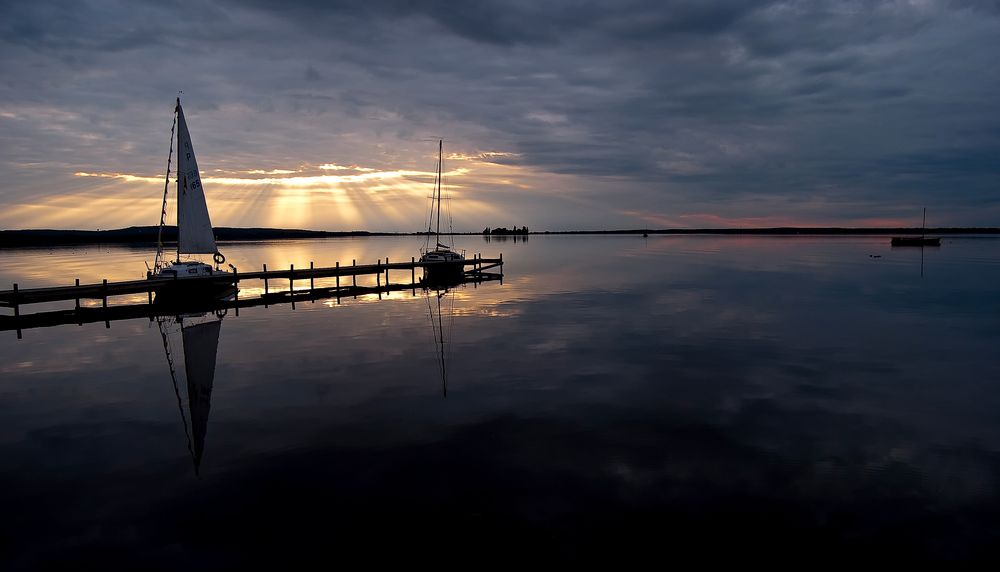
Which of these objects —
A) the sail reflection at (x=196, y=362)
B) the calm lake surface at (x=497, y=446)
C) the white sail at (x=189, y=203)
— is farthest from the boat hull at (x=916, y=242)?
the sail reflection at (x=196, y=362)

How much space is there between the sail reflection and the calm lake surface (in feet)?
0.46

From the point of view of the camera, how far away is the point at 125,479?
38.0 ft

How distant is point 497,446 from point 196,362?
14.8m

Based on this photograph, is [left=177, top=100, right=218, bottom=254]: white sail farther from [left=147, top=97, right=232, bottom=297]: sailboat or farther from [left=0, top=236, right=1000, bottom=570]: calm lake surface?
[left=0, top=236, right=1000, bottom=570]: calm lake surface

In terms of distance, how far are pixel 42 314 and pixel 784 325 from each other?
42312 millimetres

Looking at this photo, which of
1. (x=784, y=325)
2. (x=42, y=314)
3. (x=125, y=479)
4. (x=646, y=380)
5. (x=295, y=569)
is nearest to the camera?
(x=295, y=569)

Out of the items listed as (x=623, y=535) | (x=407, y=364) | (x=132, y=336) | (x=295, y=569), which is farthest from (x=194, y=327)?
(x=623, y=535)

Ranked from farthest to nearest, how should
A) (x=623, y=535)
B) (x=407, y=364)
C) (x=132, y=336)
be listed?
(x=132, y=336) → (x=407, y=364) → (x=623, y=535)

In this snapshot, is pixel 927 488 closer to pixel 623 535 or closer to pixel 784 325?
pixel 623 535

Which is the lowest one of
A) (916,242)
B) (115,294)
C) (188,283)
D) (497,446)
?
(497,446)

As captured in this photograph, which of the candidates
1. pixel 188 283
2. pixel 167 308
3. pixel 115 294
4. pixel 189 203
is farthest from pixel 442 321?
pixel 189 203

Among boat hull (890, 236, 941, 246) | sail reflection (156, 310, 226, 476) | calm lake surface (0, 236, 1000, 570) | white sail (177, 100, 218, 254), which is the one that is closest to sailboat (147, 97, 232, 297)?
white sail (177, 100, 218, 254)

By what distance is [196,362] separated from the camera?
22.3 m

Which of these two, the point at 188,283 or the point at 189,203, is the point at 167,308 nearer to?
the point at 188,283
